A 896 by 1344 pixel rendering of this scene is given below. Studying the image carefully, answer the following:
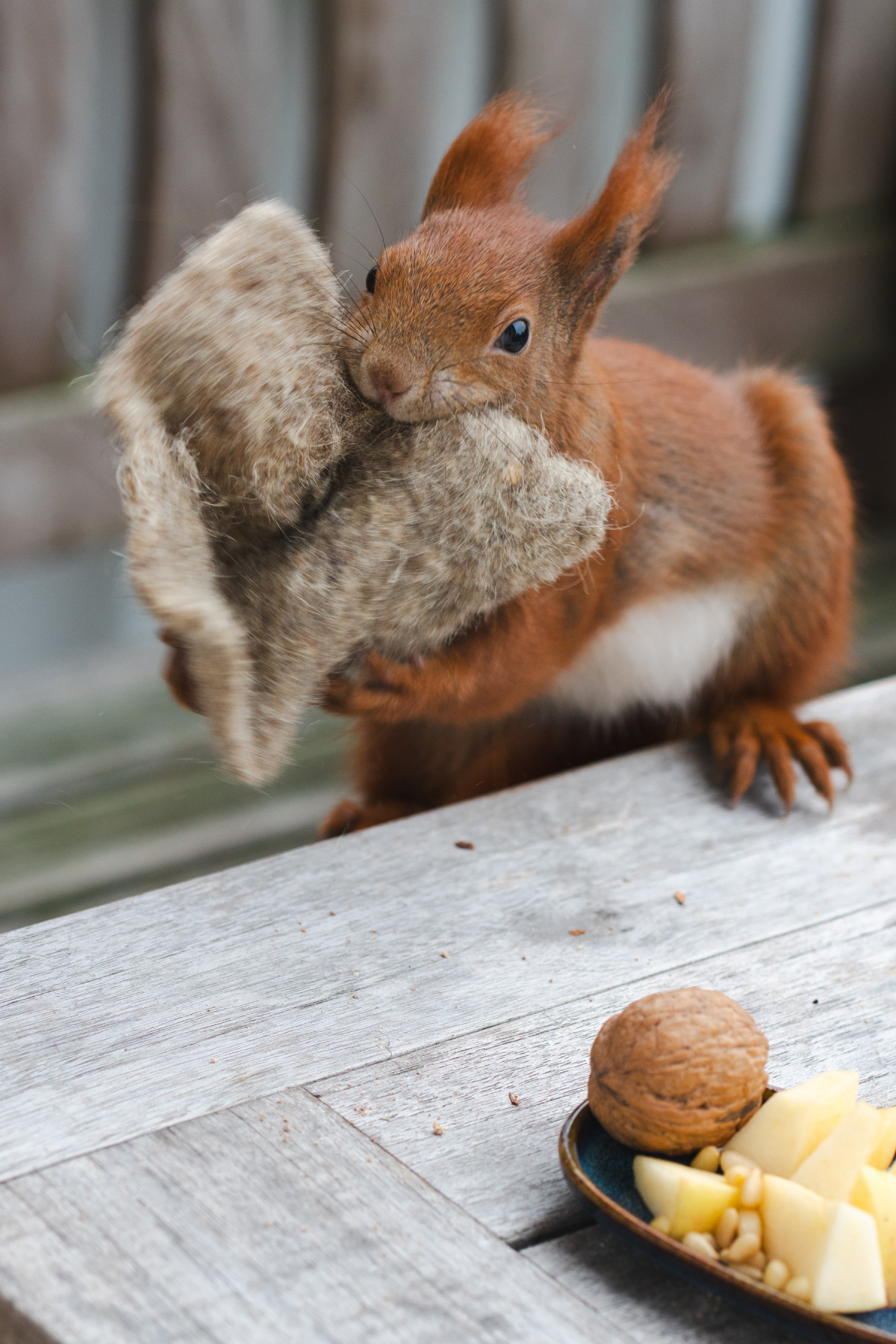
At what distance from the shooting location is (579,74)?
196cm

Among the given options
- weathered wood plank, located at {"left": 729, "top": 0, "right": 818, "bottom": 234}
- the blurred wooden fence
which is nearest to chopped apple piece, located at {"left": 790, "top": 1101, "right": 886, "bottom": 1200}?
the blurred wooden fence

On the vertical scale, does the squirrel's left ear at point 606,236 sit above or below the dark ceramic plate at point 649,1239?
above

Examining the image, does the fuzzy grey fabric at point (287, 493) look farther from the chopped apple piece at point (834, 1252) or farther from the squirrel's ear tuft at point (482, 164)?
the chopped apple piece at point (834, 1252)

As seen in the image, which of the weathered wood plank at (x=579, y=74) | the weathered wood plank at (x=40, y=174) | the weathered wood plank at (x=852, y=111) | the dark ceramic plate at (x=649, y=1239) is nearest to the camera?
the dark ceramic plate at (x=649, y=1239)

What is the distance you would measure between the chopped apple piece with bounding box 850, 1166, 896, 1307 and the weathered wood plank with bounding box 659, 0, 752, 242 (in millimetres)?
1610

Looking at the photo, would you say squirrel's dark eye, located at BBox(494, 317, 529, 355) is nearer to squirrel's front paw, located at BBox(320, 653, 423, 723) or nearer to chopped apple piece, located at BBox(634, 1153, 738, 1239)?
squirrel's front paw, located at BBox(320, 653, 423, 723)

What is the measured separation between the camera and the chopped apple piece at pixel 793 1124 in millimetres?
688

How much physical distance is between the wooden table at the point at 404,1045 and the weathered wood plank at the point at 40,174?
0.91 meters

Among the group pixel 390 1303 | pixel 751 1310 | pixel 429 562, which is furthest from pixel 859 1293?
pixel 429 562

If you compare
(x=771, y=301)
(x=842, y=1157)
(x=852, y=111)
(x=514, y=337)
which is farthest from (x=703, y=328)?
(x=842, y=1157)

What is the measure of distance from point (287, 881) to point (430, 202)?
42 centimetres

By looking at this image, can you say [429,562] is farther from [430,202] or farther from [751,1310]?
[751,1310]

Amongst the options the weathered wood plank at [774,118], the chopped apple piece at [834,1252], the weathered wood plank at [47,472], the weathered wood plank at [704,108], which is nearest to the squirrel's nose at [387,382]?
the chopped apple piece at [834,1252]

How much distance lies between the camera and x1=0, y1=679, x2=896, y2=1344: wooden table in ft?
2.11
